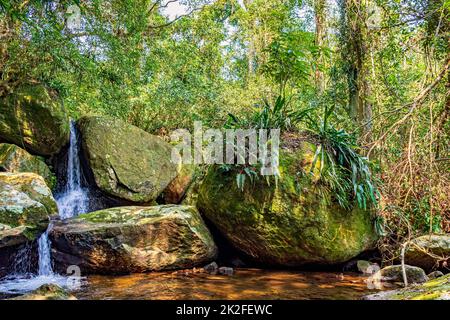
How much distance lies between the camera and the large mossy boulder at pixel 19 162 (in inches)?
234

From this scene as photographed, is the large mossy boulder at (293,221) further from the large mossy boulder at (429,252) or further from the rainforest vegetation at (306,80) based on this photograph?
the large mossy boulder at (429,252)

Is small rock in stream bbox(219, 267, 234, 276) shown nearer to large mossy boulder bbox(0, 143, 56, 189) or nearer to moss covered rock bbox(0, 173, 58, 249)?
moss covered rock bbox(0, 173, 58, 249)

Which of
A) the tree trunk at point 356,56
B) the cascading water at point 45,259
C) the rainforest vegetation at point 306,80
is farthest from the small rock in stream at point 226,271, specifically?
the tree trunk at point 356,56

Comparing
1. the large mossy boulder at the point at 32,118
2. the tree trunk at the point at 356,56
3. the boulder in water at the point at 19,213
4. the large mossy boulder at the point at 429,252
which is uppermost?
the tree trunk at the point at 356,56

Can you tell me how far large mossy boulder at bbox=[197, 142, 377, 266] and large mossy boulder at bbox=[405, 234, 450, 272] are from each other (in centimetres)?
58

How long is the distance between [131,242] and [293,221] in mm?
2225

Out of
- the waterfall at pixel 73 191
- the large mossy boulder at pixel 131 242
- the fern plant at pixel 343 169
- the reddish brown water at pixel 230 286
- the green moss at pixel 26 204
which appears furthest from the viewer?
the waterfall at pixel 73 191

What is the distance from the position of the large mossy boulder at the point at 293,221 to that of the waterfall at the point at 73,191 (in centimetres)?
323

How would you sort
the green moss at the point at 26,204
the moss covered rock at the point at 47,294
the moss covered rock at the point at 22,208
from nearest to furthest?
the moss covered rock at the point at 47,294 → the moss covered rock at the point at 22,208 → the green moss at the point at 26,204

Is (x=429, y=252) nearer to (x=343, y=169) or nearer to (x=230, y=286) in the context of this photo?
(x=343, y=169)

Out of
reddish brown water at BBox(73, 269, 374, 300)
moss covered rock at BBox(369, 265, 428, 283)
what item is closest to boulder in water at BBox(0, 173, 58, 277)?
reddish brown water at BBox(73, 269, 374, 300)

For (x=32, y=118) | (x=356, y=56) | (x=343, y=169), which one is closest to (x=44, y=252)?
(x=32, y=118)
